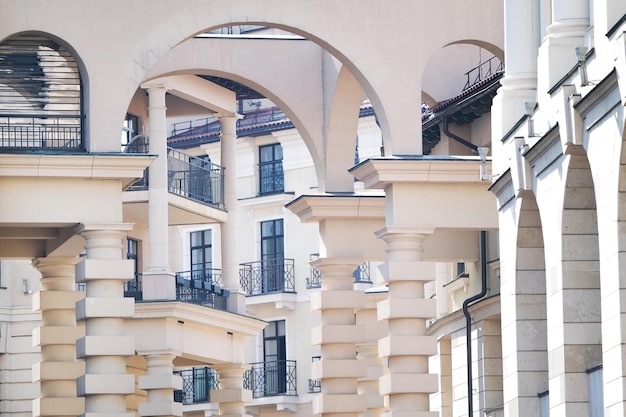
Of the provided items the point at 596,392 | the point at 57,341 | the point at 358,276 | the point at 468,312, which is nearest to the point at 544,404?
the point at 596,392

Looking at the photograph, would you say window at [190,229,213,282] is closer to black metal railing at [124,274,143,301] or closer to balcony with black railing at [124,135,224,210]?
black metal railing at [124,274,143,301]

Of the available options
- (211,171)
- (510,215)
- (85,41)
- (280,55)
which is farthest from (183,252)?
(510,215)

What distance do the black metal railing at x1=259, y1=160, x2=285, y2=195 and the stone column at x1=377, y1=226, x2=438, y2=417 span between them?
41065mm

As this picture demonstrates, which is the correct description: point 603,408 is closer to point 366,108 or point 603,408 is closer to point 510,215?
point 510,215

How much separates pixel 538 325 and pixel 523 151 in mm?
2913

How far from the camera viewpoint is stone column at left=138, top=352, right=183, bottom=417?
5259cm

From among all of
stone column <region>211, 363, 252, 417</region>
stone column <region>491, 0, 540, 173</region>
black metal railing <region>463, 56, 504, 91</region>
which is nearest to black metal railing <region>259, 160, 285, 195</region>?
stone column <region>211, 363, 252, 417</region>

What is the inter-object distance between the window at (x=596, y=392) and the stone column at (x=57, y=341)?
16033mm

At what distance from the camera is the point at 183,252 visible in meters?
88.2

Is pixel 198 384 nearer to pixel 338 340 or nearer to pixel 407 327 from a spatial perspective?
pixel 338 340

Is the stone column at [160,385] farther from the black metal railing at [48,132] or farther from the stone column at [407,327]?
the stone column at [407,327]

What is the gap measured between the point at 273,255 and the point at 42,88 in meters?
41.4

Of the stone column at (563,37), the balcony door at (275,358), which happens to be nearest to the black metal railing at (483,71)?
the stone column at (563,37)

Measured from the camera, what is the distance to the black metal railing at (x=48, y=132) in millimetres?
44406
